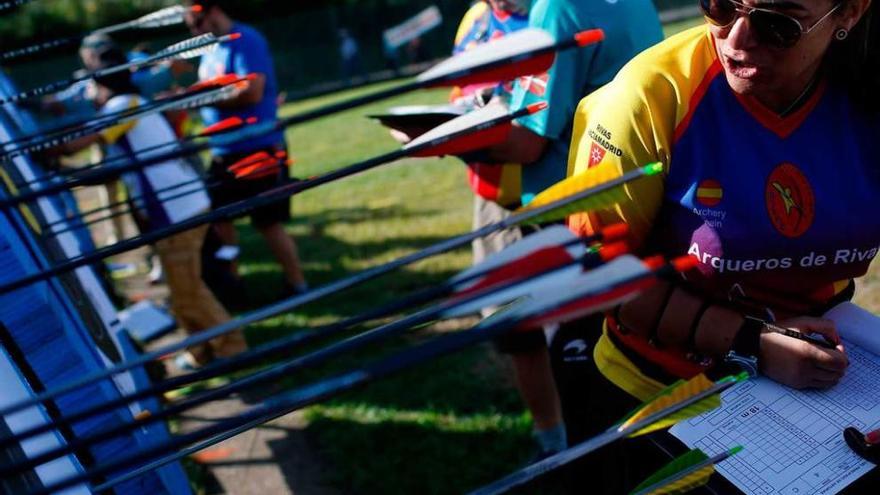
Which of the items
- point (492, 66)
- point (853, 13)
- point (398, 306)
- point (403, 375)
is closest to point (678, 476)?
point (398, 306)

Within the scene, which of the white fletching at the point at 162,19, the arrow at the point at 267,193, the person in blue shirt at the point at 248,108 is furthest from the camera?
the person in blue shirt at the point at 248,108

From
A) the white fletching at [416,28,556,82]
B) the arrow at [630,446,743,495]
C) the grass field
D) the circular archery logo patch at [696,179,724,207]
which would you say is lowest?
the grass field

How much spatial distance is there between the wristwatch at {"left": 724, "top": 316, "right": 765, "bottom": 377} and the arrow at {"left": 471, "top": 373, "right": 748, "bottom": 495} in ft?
0.99

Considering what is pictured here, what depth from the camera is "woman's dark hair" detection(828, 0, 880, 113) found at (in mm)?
1329

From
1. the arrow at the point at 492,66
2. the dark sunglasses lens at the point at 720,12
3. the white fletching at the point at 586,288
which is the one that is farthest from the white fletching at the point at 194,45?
the white fletching at the point at 586,288

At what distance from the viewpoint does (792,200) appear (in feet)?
4.43

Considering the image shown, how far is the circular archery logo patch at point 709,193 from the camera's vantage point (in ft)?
4.42

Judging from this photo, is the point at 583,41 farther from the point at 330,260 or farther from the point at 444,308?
the point at 330,260

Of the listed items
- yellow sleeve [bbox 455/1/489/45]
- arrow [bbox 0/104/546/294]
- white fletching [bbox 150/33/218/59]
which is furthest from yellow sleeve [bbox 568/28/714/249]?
yellow sleeve [bbox 455/1/489/45]

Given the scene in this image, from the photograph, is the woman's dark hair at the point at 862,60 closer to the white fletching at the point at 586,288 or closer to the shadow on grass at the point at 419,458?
the white fletching at the point at 586,288

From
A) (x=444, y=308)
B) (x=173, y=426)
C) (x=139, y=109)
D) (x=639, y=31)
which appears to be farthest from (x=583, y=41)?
(x=173, y=426)

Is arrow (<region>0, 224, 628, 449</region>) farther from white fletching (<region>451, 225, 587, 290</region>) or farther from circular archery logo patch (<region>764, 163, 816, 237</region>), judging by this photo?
circular archery logo patch (<region>764, 163, 816, 237</region>)

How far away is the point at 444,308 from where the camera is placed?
83 centimetres

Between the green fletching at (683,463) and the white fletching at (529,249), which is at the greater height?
the white fletching at (529,249)
